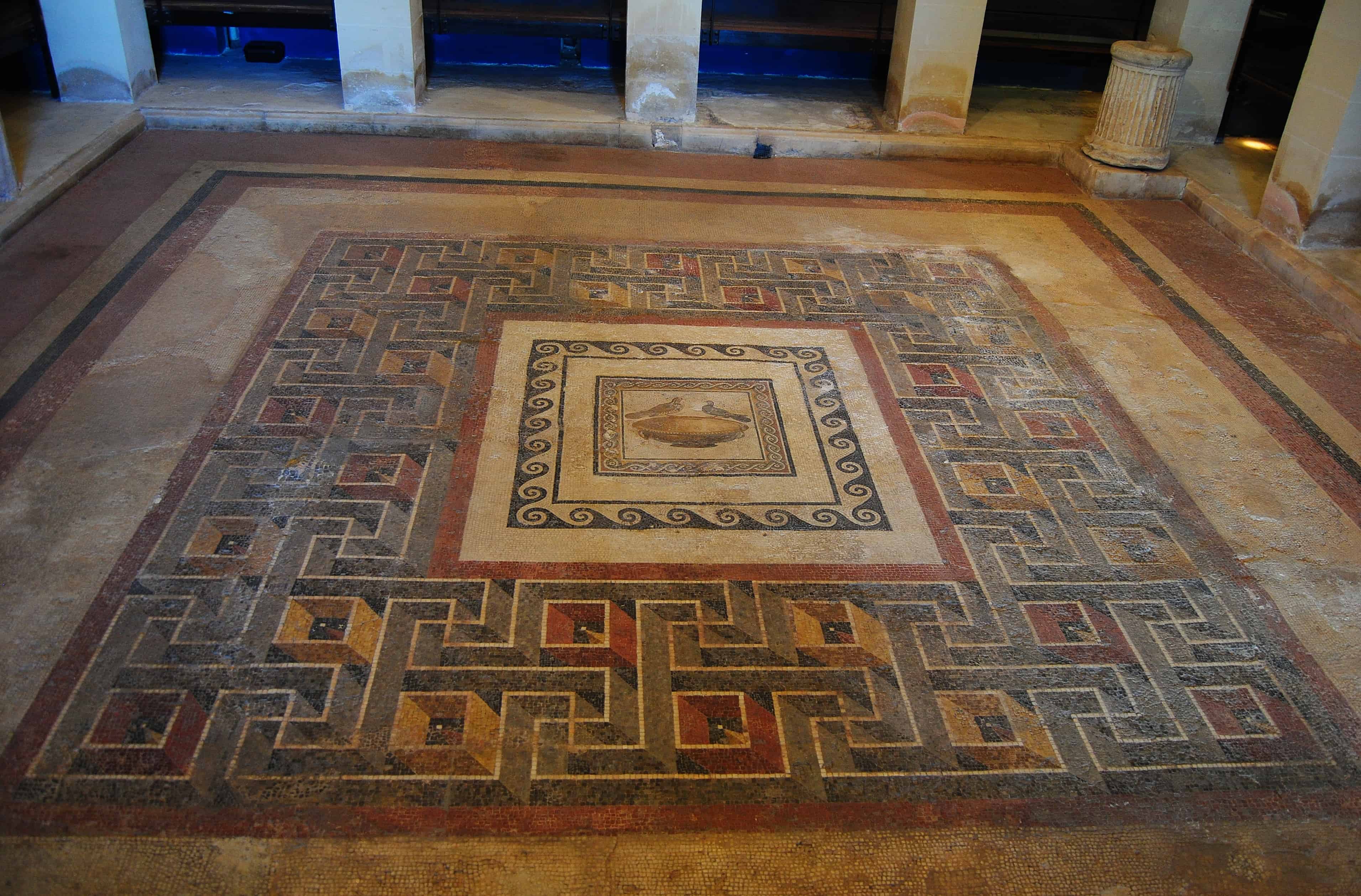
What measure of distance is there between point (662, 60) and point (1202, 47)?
330 cm

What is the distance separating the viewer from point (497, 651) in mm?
2830

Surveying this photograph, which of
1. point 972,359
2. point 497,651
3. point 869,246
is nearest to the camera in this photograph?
point 497,651

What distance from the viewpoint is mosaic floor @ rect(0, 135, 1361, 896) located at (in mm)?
2418

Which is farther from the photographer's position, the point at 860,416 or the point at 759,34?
the point at 759,34

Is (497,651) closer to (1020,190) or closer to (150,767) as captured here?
(150,767)

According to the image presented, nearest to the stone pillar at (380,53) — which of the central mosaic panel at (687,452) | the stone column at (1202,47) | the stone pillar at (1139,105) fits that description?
the central mosaic panel at (687,452)

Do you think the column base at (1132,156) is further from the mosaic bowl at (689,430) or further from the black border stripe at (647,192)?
the mosaic bowl at (689,430)

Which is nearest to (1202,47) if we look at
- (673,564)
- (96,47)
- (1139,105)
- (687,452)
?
(1139,105)

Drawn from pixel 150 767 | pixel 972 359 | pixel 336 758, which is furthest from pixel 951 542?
pixel 150 767

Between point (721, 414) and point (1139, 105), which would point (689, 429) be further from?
point (1139, 105)

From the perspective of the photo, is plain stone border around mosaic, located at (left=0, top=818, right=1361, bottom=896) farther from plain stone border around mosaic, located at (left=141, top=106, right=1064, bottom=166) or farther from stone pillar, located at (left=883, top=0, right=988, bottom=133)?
stone pillar, located at (left=883, top=0, right=988, bottom=133)

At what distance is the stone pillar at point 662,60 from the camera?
21.1ft

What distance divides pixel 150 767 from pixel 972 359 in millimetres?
3308

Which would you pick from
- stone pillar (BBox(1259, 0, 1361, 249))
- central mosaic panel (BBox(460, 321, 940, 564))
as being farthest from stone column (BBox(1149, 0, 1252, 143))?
central mosaic panel (BBox(460, 321, 940, 564))
